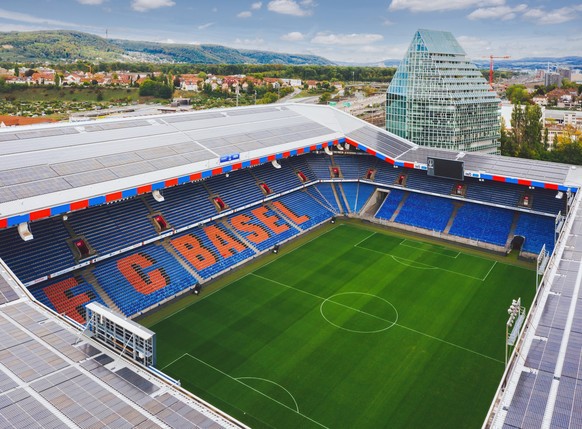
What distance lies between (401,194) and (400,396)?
2999 cm

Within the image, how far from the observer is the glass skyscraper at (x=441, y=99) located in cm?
6606

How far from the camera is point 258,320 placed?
106 ft

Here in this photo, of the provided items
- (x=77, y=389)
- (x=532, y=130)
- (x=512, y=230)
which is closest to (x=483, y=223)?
(x=512, y=230)

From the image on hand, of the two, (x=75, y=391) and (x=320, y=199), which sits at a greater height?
(x=75, y=391)

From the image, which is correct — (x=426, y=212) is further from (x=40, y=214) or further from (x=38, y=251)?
(x=38, y=251)

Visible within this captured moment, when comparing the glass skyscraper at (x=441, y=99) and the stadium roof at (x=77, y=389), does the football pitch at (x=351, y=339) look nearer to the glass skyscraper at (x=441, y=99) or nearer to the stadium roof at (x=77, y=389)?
the stadium roof at (x=77, y=389)

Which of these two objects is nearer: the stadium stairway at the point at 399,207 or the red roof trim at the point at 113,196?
the red roof trim at the point at 113,196

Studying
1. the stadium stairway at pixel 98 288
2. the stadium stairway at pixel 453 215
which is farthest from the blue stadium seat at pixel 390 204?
the stadium stairway at pixel 98 288

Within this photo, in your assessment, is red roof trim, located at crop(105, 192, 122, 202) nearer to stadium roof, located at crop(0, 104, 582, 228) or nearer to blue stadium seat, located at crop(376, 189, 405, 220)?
stadium roof, located at crop(0, 104, 582, 228)

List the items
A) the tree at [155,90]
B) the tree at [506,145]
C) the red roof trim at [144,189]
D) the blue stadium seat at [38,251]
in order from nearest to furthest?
the blue stadium seat at [38,251] < the red roof trim at [144,189] < the tree at [506,145] < the tree at [155,90]

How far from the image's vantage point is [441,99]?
65.9m

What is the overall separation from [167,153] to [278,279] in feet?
48.8

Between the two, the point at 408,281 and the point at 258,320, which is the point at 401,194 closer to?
the point at 408,281

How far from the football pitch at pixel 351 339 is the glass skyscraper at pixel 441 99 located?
2918cm
